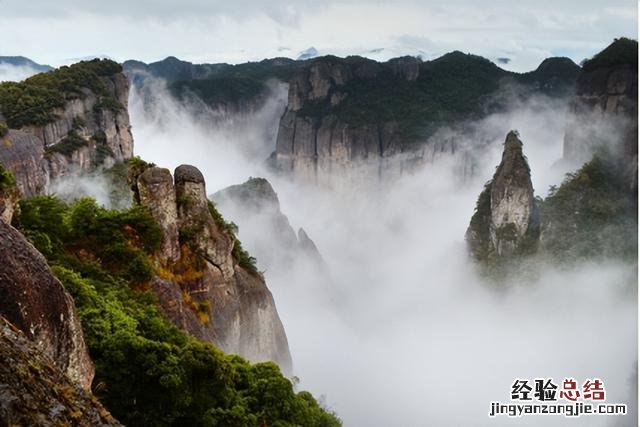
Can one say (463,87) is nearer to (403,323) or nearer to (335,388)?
(403,323)

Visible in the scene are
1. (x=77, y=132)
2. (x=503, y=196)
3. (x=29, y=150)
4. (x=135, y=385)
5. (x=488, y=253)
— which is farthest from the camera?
(x=488, y=253)

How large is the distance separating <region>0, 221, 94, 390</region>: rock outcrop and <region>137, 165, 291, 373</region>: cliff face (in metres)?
8.16

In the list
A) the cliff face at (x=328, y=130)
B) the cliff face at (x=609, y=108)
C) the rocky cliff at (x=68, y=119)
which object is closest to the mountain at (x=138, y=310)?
the rocky cliff at (x=68, y=119)

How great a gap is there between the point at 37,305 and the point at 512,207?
4174 cm

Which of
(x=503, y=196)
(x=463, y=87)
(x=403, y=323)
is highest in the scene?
(x=463, y=87)

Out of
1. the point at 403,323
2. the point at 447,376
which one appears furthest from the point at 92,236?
the point at 403,323

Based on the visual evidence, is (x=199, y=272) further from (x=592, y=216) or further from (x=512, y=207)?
(x=592, y=216)

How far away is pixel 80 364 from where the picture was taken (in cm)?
781

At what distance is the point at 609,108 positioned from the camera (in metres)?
46.7

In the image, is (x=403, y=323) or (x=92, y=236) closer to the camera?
(x=92, y=236)

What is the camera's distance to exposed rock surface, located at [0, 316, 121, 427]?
384cm

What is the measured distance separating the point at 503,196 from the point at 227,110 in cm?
8177

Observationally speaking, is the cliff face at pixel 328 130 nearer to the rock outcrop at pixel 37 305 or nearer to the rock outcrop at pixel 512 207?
the rock outcrop at pixel 512 207

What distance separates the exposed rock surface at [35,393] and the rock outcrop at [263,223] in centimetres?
4673
